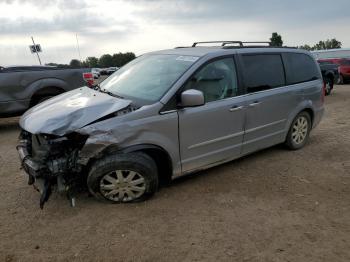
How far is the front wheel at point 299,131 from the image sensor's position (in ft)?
18.4

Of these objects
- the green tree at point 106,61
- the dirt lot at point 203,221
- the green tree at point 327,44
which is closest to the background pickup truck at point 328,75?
the dirt lot at point 203,221

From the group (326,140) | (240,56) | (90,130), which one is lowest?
(326,140)

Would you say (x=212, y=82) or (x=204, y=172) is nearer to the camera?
(x=212, y=82)

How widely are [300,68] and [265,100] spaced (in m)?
1.21

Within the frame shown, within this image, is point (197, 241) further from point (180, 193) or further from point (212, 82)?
point (212, 82)

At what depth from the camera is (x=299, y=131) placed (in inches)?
226

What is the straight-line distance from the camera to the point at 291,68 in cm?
542

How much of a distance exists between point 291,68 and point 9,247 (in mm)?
4454

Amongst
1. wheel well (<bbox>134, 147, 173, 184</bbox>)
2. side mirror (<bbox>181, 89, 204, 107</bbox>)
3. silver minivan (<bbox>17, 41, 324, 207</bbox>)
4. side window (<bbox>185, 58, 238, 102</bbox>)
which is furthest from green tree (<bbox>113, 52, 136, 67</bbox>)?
side mirror (<bbox>181, 89, 204, 107</bbox>)

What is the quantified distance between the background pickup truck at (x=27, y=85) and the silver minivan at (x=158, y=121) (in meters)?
3.55

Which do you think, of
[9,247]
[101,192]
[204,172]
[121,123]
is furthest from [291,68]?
[9,247]

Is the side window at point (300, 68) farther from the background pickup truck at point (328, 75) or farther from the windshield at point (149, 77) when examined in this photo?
the background pickup truck at point (328, 75)

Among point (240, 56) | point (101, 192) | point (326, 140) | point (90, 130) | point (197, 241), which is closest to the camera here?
point (197, 241)

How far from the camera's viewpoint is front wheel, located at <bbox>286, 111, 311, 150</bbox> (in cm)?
561
